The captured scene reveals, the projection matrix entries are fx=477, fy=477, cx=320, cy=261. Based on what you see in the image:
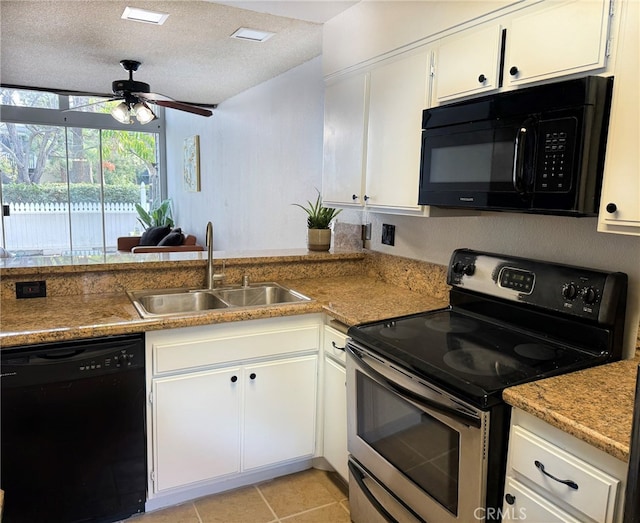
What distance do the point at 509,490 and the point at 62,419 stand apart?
1.51 metres

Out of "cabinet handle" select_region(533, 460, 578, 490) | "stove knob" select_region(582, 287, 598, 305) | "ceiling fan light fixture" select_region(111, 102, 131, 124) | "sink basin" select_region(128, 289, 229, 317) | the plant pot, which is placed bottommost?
"cabinet handle" select_region(533, 460, 578, 490)

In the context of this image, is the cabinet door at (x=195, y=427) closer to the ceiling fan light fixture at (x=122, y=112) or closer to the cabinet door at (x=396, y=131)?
the cabinet door at (x=396, y=131)

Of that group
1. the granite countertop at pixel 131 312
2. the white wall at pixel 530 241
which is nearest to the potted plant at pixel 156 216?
the granite countertop at pixel 131 312

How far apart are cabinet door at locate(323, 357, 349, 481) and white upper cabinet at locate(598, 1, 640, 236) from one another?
1.21 m

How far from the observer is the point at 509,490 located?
131 centimetres

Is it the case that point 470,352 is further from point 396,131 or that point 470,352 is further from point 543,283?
point 396,131

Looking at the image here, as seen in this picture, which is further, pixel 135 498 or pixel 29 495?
pixel 135 498

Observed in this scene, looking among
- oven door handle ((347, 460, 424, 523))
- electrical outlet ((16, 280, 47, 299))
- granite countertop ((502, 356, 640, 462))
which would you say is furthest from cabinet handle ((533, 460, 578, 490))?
electrical outlet ((16, 280, 47, 299))

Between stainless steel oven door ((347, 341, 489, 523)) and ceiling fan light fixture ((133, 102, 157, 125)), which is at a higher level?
ceiling fan light fixture ((133, 102, 157, 125))

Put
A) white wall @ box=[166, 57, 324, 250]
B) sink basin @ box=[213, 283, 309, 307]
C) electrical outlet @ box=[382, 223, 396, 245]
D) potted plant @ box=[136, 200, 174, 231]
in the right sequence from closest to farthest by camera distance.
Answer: sink basin @ box=[213, 283, 309, 307] < electrical outlet @ box=[382, 223, 396, 245] < white wall @ box=[166, 57, 324, 250] < potted plant @ box=[136, 200, 174, 231]

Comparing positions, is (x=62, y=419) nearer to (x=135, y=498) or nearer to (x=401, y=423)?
(x=135, y=498)

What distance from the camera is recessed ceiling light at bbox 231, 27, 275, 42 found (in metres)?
3.10

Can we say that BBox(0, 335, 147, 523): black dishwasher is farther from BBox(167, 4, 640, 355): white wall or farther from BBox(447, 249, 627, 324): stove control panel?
BBox(167, 4, 640, 355): white wall

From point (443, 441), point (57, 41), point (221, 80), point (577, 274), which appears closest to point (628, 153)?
point (577, 274)
